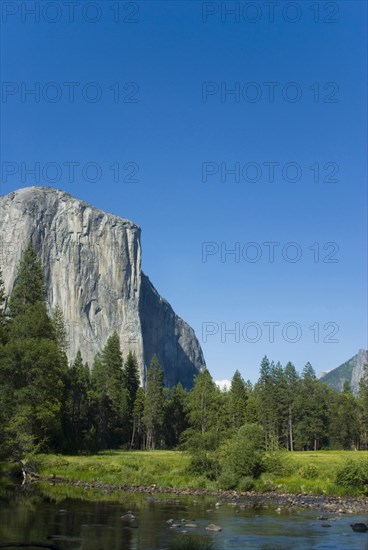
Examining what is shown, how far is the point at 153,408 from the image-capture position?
360 ft

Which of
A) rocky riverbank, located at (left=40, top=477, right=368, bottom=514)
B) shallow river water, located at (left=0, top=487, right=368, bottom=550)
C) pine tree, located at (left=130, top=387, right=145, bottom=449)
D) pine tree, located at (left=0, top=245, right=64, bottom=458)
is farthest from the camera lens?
pine tree, located at (left=130, top=387, right=145, bottom=449)

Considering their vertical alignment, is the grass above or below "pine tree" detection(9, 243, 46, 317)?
below

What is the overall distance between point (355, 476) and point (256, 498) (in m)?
7.00

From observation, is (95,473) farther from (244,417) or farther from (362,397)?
(362,397)

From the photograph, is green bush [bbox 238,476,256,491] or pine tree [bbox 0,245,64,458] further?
pine tree [bbox 0,245,64,458]

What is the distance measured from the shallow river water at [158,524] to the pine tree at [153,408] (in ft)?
241

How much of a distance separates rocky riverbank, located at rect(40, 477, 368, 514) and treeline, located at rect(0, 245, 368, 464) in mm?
4353

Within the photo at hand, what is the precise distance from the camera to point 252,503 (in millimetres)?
35312

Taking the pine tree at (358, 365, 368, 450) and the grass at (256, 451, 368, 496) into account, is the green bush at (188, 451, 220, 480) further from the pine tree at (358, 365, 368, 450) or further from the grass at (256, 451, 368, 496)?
the pine tree at (358, 365, 368, 450)

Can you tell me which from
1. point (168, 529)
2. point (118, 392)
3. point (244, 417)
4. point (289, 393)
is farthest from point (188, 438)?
point (289, 393)

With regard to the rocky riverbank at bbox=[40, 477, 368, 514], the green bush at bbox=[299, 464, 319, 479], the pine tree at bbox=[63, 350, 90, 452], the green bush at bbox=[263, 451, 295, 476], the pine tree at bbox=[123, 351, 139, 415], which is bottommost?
the rocky riverbank at bbox=[40, 477, 368, 514]

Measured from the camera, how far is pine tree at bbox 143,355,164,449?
4274 inches

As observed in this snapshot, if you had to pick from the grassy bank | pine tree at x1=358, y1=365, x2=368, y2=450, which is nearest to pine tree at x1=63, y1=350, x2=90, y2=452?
the grassy bank

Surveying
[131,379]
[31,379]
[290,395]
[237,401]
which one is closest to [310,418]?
[290,395]
